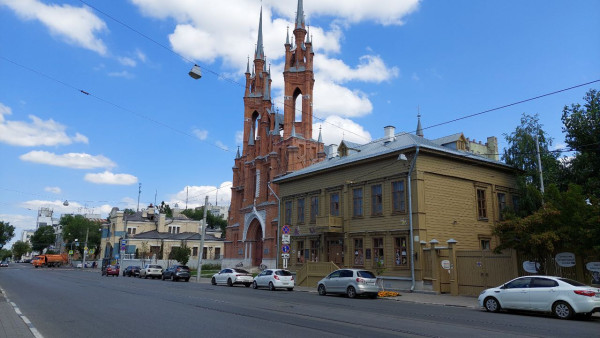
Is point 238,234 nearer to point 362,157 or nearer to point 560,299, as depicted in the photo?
point 362,157

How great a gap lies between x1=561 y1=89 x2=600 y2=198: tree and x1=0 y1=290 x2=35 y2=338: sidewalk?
3306 centimetres

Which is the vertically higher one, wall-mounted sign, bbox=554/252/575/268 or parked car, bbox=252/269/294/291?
wall-mounted sign, bbox=554/252/575/268


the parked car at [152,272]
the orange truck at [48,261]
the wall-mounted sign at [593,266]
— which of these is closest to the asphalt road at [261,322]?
the wall-mounted sign at [593,266]

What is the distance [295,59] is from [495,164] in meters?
33.9

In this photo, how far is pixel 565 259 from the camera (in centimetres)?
1875

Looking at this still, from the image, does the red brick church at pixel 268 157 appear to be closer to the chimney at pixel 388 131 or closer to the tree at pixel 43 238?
the chimney at pixel 388 131

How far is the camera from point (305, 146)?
51.8 metres

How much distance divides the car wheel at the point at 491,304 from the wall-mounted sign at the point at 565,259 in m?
5.32

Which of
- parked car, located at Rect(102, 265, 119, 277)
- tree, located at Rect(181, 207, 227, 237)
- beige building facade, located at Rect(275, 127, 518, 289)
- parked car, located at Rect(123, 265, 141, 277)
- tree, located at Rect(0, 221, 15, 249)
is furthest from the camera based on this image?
tree, located at Rect(181, 207, 227, 237)

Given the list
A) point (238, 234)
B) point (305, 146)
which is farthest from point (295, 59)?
point (238, 234)

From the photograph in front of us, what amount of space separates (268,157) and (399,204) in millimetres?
28704

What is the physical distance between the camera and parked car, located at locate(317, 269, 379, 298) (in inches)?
843

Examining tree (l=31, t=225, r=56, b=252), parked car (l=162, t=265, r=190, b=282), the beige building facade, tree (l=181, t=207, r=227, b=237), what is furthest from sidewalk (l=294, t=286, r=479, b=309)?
tree (l=31, t=225, r=56, b=252)

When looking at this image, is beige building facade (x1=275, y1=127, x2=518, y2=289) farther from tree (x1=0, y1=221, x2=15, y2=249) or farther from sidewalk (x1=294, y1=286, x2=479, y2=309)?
tree (x1=0, y1=221, x2=15, y2=249)
